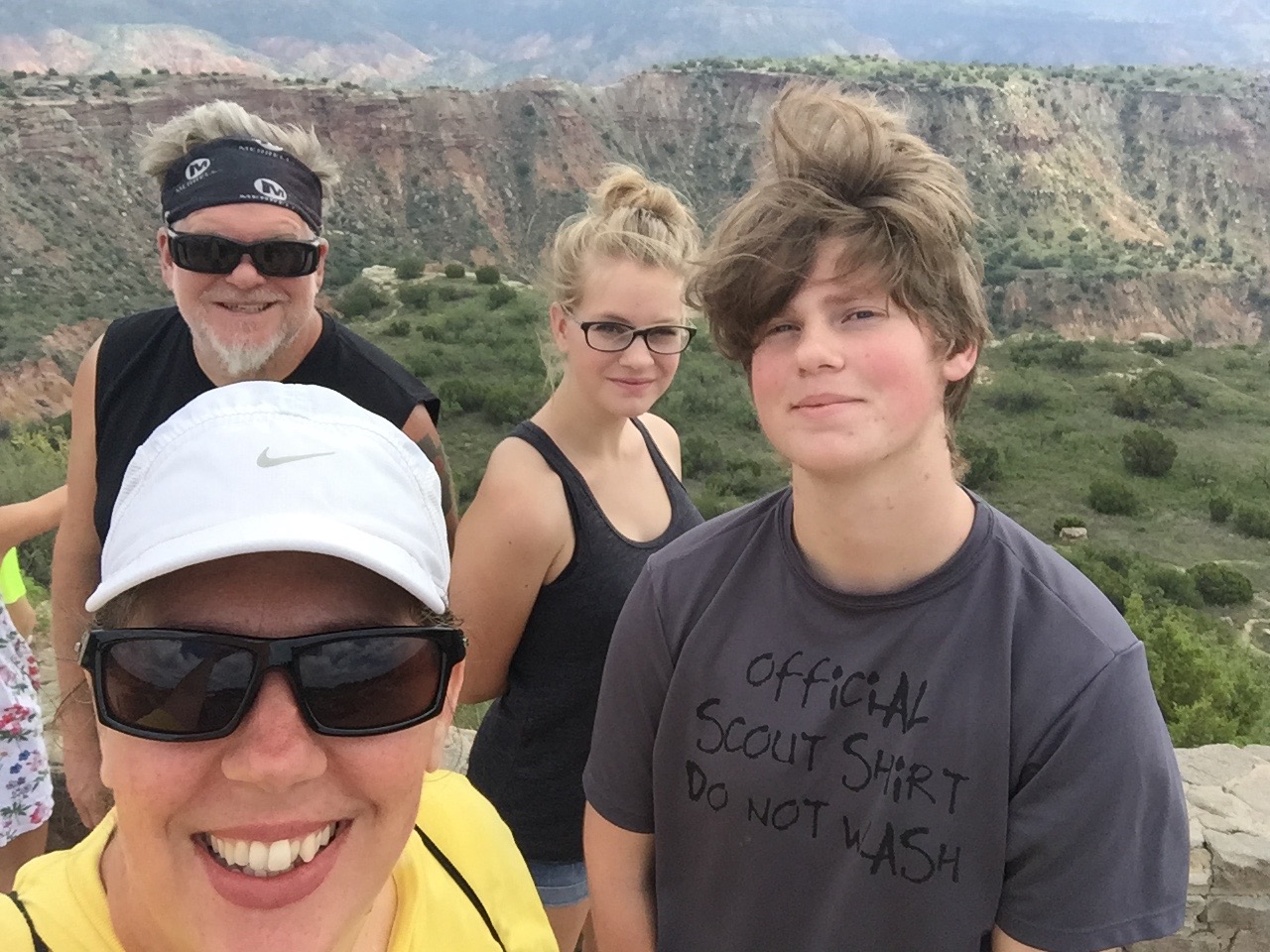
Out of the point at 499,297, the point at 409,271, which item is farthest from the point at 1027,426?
the point at 409,271

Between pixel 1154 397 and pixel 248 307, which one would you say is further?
pixel 1154 397

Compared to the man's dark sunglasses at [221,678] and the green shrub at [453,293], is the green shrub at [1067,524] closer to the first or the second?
the man's dark sunglasses at [221,678]

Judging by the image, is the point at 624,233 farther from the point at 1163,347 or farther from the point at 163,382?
the point at 1163,347

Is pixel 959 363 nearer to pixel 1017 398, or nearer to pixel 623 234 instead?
pixel 623 234

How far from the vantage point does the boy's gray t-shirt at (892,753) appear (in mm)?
1338

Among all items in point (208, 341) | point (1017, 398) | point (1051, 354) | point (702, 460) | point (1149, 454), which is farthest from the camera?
point (1051, 354)

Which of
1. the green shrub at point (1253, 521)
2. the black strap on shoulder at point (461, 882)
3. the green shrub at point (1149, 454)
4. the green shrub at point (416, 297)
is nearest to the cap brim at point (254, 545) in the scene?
the black strap on shoulder at point (461, 882)

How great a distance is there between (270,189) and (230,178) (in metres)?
0.09

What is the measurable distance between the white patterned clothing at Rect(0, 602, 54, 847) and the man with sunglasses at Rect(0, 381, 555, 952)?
183 cm

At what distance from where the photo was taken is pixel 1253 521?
17.6 meters

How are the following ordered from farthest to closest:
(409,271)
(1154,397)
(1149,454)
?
(409,271) < (1154,397) < (1149,454)

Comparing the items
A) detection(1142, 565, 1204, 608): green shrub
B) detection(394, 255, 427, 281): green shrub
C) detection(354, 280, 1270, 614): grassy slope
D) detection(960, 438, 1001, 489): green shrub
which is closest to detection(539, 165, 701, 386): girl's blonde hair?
detection(354, 280, 1270, 614): grassy slope

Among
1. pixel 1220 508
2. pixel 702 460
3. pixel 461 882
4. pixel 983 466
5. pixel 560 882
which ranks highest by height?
pixel 461 882

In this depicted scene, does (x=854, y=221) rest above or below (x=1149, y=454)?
above
